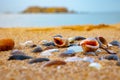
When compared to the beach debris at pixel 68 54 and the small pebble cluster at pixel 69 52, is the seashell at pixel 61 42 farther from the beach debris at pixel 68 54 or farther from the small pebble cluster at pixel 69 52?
the beach debris at pixel 68 54

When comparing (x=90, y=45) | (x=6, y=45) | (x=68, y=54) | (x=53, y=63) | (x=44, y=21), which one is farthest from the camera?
(x=44, y=21)


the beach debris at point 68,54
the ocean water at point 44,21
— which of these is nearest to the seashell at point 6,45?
Result: the beach debris at point 68,54

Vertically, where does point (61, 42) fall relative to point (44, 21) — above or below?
above

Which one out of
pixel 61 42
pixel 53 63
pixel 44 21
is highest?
pixel 53 63

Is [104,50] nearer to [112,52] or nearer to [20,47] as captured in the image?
[112,52]

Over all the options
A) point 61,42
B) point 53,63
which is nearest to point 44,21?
point 61,42

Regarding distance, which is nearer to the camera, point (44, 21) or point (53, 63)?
point (53, 63)

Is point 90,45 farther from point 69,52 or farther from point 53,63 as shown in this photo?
point 53,63

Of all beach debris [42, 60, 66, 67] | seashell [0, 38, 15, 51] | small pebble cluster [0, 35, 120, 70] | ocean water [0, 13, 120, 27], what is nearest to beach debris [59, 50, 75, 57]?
small pebble cluster [0, 35, 120, 70]

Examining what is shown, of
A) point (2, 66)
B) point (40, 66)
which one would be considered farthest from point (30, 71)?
point (2, 66)

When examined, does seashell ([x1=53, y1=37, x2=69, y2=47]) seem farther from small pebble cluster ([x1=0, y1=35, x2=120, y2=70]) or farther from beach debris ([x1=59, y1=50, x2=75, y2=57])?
beach debris ([x1=59, y1=50, x2=75, y2=57])

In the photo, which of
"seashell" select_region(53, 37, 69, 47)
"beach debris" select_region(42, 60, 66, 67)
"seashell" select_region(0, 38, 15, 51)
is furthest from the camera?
"seashell" select_region(53, 37, 69, 47)
